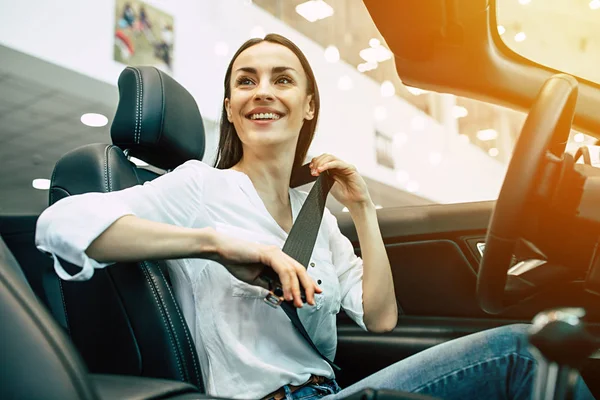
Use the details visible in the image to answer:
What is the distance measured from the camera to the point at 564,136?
2.75 ft

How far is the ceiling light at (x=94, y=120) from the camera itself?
17.2 feet

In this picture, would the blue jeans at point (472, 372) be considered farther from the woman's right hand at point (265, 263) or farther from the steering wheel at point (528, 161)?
the woman's right hand at point (265, 263)

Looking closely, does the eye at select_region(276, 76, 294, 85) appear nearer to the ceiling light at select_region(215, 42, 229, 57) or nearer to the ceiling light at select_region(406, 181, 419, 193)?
the ceiling light at select_region(215, 42, 229, 57)

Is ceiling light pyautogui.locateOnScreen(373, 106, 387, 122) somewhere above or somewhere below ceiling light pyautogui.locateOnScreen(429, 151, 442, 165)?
above

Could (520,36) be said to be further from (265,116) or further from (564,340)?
(564,340)

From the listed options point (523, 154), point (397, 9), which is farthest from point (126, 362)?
point (397, 9)

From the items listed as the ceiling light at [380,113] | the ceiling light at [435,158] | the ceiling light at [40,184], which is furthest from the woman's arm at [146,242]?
the ceiling light at [435,158]

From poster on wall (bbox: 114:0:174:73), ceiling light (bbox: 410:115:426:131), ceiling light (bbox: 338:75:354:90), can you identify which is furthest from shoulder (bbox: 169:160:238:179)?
ceiling light (bbox: 410:115:426:131)

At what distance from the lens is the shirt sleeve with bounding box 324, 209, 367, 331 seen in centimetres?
126

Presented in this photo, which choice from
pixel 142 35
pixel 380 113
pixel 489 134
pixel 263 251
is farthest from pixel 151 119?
pixel 380 113

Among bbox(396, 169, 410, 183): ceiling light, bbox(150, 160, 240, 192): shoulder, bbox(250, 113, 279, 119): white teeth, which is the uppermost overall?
bbox(250, 113, 279, 119): white teeth

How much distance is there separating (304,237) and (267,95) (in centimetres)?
33

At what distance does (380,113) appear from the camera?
7.38m

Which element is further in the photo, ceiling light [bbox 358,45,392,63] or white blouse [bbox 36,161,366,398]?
ceiling light [bbox 358,45,392,63]
